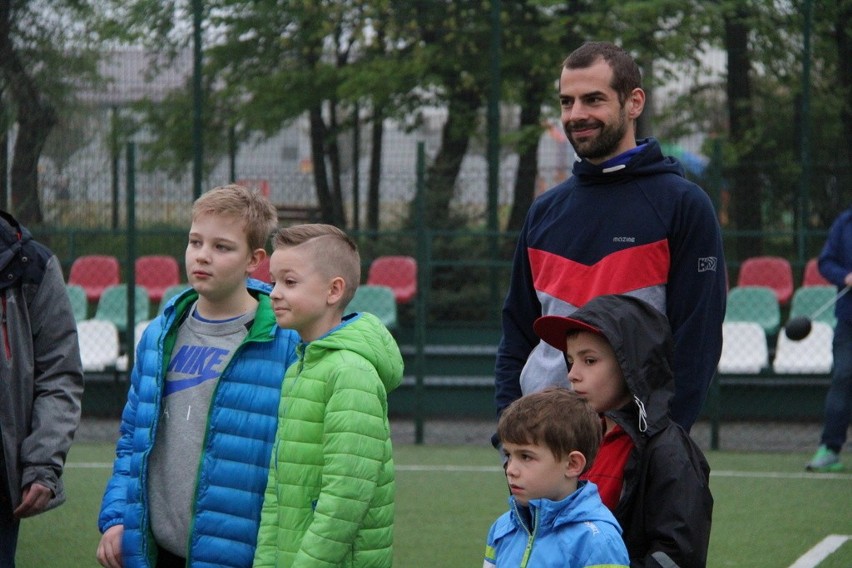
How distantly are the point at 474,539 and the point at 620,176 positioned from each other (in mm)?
3898

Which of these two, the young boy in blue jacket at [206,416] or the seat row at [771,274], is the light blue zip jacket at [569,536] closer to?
the young boy in blue jacket at [206,416]

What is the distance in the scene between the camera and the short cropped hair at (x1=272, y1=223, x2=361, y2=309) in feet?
11.7

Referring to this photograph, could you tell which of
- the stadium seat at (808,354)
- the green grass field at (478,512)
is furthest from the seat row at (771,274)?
the green grass field at (478,512)

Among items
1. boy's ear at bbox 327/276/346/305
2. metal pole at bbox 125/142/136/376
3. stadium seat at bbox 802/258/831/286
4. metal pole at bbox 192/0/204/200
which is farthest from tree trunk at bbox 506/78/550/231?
boy's ear at bbox 327/276/346/305

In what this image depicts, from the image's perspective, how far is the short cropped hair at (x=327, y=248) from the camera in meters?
3.55

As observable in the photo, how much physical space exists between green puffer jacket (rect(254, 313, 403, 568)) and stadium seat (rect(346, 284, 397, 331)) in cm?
852

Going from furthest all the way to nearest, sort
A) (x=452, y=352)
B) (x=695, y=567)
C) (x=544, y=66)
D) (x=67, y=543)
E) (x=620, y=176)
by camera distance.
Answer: (x=544, y=66) → (x=452, y=352) → (x=67, y=543) → (x=620, y=176) → (x=695, y=567)

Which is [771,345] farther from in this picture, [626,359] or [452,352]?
[626,359]

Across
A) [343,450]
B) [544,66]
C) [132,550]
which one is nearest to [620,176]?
[343,450]

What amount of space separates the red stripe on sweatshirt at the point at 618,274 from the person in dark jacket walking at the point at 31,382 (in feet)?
5.09

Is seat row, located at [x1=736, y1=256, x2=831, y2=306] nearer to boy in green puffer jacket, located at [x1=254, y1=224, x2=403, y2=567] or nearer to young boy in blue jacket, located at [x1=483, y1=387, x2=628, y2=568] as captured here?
boy in green puffer jacket, located at [x1=254, y1=224, x2=403, y2=567]

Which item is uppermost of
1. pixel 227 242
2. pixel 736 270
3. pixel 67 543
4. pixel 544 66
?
pixel 544 66

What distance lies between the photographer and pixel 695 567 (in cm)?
295

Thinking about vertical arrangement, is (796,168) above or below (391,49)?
below
